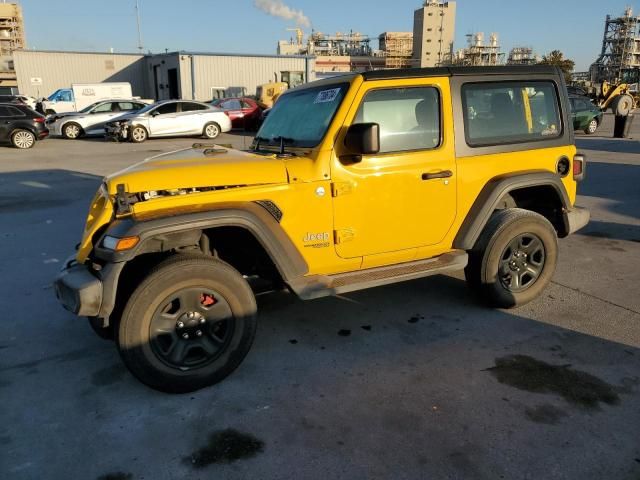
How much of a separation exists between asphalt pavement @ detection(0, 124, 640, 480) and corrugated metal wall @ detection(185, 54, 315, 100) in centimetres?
3039

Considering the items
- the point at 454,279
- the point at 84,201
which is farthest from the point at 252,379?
the point at 84,201

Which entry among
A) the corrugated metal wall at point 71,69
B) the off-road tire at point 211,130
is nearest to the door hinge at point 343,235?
the off-road tire at point 211,130

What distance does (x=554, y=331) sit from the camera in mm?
3873

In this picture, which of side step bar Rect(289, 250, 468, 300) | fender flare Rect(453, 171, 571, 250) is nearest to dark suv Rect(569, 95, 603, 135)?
fender flare Rect(453, 171, 571, 250)

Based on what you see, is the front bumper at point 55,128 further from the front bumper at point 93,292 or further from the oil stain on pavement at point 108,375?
the front bumper at point 93,292

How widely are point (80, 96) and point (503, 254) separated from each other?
2849 cm

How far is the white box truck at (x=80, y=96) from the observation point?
27.0 metres

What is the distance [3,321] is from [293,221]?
9.04 feet

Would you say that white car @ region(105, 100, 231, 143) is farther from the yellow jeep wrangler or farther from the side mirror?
the side mirror

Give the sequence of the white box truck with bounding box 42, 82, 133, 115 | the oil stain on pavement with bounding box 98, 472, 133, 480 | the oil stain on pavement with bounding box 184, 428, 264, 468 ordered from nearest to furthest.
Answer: the oil stain on pavement with bounding box 98, 472, 133, 480
the oil stain on pavement with bounding box 184, 428, 264, 468
the white box truck with bounding box 42, 82, 133, 115

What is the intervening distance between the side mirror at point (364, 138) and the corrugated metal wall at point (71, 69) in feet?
128

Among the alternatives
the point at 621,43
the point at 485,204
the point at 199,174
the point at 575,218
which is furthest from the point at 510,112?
the point at 621,43

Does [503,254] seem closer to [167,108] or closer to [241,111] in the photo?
[167,108]

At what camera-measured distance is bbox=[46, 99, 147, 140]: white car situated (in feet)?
66.7
